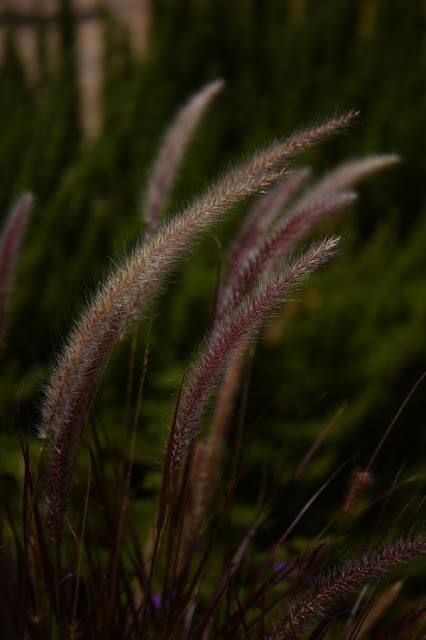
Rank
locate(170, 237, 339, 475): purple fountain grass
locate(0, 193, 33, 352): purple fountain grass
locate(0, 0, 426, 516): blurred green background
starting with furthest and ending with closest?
1. locate(0, 0, 426, 516): blurred green background
2. locate(0, 193, 33, 352): purple fountain grass
3. locate(170, 237, 339, 475): purple fountain grass

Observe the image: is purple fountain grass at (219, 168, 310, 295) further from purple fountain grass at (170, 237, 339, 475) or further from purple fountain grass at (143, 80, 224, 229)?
purple fountain grass at (170, 237, 339, 475)

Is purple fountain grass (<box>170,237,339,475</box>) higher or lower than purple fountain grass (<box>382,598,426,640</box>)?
higher

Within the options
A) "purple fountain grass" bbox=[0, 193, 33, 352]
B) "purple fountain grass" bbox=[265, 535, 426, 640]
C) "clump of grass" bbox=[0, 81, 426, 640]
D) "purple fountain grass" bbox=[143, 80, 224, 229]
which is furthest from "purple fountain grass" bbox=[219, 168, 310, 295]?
"purple fountain grass" bbox=[265, 535, 426, 640]

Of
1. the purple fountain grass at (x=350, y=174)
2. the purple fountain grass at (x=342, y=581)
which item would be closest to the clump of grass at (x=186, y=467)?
the purple fountain grass at (x=342, y=581)

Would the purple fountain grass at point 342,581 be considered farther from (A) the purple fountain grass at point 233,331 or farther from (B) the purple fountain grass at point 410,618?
(A) the purple fountain grass at point 233,331

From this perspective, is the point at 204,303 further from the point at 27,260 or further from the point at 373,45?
the point at 373,45

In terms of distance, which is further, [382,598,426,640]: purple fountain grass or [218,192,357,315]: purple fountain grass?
[218,192,357,315]: purple fountain grass

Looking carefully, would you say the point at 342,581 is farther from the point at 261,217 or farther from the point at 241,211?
the point at 241,211
